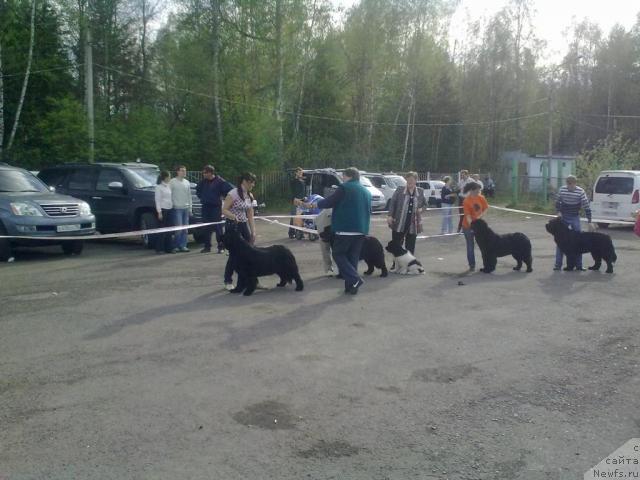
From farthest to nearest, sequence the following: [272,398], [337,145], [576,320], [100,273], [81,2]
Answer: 1. [337,145]
2. [81,2]
3. [100,273]
4. [576,320]
5. [272,398]

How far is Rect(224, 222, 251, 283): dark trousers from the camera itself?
391 inches

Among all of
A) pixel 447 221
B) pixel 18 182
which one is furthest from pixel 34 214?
Answer: pixel 447 221

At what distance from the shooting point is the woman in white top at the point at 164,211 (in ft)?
45.9

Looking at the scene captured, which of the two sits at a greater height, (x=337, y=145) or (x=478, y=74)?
(x=478, y=74)

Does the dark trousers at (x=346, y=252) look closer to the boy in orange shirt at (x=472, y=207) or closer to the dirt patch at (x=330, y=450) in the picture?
the boy in orange shirt at (x=472, y=207)

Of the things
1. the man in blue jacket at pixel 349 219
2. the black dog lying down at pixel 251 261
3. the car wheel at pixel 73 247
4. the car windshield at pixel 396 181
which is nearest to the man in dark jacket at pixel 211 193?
the car wheel at pixel 73 247

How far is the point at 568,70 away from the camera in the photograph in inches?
2392

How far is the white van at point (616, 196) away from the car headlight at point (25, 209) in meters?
16.6

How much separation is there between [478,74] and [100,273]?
158 ft

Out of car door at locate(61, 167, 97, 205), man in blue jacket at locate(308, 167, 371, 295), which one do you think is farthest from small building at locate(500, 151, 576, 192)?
man in blue jacket at locate(308, 167, 371, 295)

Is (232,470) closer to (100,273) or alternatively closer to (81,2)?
(100,273)

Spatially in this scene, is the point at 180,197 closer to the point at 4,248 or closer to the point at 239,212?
the point at 4,248

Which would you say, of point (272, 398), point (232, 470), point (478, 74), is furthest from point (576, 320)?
point (478, 74)

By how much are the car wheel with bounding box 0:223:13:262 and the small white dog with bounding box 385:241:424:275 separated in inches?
299
